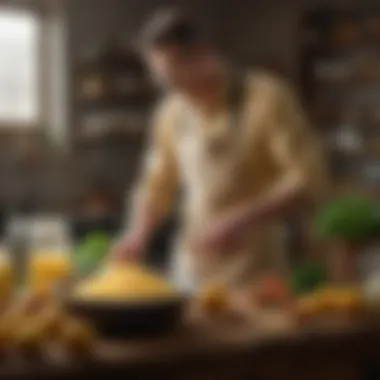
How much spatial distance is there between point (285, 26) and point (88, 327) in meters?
1.94

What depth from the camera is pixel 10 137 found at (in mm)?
2561

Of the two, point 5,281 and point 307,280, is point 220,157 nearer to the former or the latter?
point 307,280

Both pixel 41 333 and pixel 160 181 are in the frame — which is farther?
pixel 160 181

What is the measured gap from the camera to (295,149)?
4.72 ft

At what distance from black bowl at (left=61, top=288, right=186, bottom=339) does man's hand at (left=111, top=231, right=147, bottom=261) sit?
1.29 ft

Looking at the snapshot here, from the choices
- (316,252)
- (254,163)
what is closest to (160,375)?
(254,163)

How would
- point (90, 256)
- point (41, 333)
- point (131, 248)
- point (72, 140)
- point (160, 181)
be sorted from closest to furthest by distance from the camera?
1. point (41, 333)
2. point (90, 256)
3. point (131, 248)
4. point (160, 181)
5. point (72, 140)

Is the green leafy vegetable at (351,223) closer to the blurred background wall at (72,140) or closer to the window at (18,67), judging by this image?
the blurred background wall at (72,140)

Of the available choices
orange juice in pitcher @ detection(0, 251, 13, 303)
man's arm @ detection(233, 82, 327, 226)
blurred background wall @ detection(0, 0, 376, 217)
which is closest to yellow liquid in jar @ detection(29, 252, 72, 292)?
orange juice in pitcher @ detection(0, 251, 13, 303)

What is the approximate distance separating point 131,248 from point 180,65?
0.27 meters

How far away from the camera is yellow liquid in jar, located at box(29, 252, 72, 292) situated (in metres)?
1.23

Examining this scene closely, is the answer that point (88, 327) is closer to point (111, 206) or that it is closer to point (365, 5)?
point (111, 206)

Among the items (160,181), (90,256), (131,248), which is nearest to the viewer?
(90,256)

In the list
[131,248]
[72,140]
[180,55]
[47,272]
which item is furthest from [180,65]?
[72,140]
